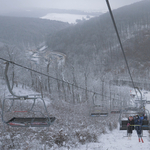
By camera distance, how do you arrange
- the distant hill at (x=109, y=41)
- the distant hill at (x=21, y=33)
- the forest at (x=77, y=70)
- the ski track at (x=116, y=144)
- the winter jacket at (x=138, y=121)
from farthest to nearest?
the distant hill at (x=21, y=33) < the distant hill at (x=109, y=41) < the forest at (x=77, y=70) < the ski track at (x=116, y=144) < the winter jacket at (x=138, y=121)

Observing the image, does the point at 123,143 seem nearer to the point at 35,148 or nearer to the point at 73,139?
the point at 73,139

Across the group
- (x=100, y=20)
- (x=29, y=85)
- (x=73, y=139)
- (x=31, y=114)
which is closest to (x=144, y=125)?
(x=73, y=139)

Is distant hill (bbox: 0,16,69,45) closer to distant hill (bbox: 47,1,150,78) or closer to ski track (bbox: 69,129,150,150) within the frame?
distant hill (bbox: 47,1,150,78)

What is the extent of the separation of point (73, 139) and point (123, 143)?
4268 millimetres

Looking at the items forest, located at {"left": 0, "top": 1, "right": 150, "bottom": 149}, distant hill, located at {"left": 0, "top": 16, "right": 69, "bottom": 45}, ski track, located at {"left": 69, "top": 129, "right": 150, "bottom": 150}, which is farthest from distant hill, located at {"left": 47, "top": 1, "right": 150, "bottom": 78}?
ski track, located at {"left": 69, "top": 129, "right": 150, "bottom": 150}

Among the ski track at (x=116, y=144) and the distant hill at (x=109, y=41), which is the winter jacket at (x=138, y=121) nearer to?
the ski track at (x=116, y=144)

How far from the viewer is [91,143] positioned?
1188 cm

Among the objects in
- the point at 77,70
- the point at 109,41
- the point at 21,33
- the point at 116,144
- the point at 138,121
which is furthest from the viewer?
the point at 109,41

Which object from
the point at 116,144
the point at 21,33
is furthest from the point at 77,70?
the point at 21,33

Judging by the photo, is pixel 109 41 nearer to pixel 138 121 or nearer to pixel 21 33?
pixel 21 33

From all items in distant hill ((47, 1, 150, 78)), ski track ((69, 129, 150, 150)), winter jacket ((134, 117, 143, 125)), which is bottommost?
ski track ((69, 129, 150, 150))

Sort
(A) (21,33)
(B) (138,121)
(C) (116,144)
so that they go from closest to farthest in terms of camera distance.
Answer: (B) (138,121) < (C) (116,144) < (A) (21,33)

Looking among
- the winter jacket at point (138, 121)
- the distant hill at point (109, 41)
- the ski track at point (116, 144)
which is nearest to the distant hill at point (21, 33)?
the distant hill at point (109, 41)

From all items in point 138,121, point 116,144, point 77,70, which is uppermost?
point 77,70
